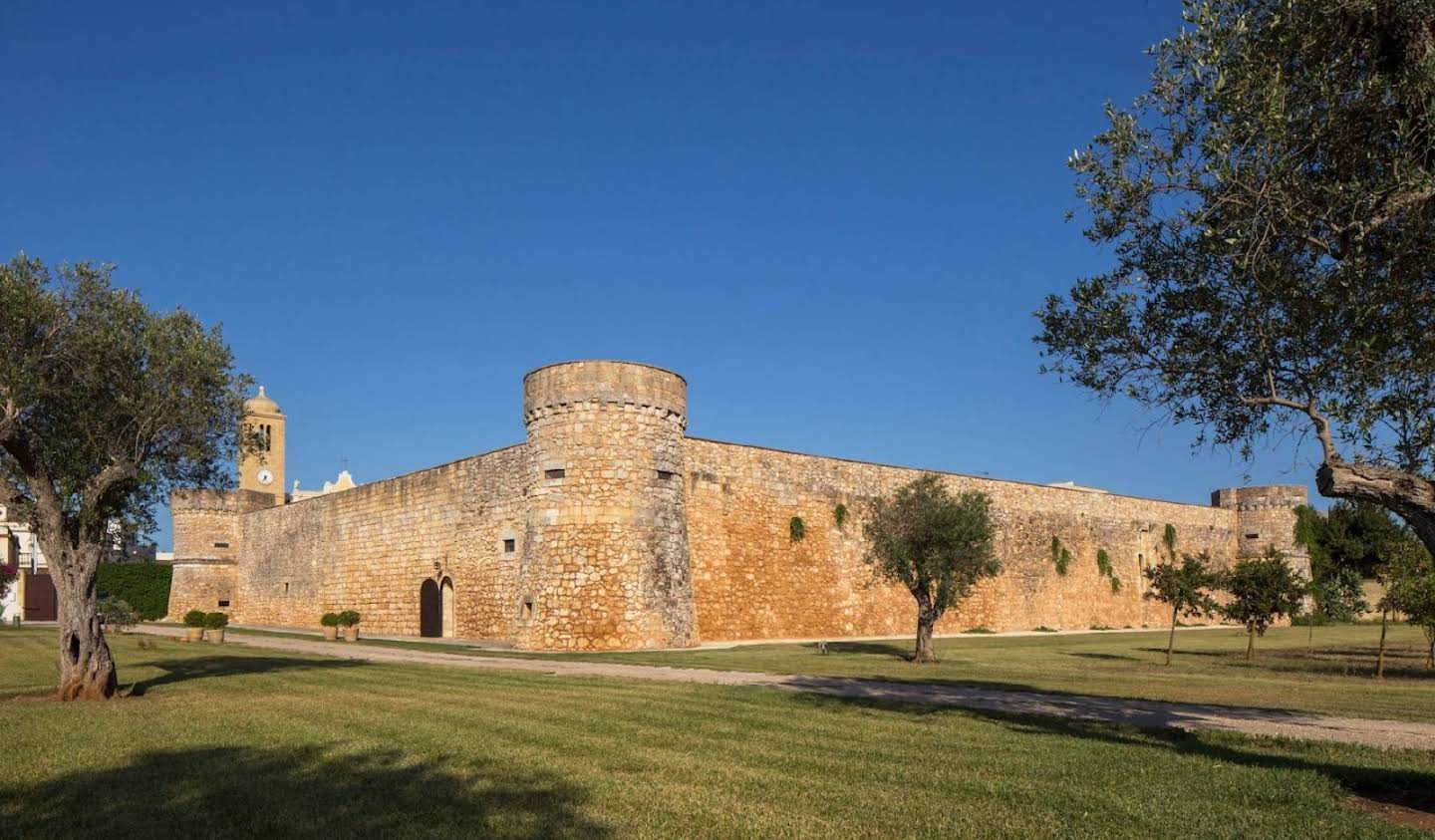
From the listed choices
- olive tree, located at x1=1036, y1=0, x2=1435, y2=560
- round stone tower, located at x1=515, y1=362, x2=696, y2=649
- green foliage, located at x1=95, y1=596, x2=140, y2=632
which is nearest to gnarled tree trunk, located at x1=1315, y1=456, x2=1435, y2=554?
olive tree, located at x1=1036, y1=0, x2=1435, y2=560

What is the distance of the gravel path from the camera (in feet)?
38.6

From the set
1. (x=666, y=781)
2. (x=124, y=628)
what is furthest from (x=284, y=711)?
(x=124, y=628)

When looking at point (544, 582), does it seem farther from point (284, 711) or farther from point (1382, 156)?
point (1382, 156)

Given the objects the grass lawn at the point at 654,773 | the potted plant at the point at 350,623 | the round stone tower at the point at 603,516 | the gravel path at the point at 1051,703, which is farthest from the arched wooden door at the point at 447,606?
the grass lawn at the point at 654,773

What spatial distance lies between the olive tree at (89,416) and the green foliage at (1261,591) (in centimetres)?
2220

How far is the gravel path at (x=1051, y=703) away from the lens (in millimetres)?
11773

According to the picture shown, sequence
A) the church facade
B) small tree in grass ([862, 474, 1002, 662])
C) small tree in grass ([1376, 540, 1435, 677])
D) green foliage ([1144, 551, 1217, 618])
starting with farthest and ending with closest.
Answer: the church facade < green foliage ([1144, 551, 1217, 618]) < small tree in grass ([862, 474, 1002, 662]) < small tree in grass ([1376, 540, 1435, 677])

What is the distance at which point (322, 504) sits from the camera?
45219 mm

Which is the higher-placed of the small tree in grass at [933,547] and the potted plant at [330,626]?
the small tree in grass at [933,547]

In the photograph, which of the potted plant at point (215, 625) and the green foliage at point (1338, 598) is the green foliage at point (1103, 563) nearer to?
the green foliage at point (1338, 598)

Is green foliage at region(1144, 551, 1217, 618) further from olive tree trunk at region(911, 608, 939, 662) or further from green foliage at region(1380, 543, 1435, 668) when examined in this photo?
olive tree trunk at region(911, 608, 939, 662)

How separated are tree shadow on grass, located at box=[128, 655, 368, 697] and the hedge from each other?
34.0 meters

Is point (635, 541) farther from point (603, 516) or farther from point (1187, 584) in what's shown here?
point (1187, 584)

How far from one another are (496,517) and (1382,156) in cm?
2831
